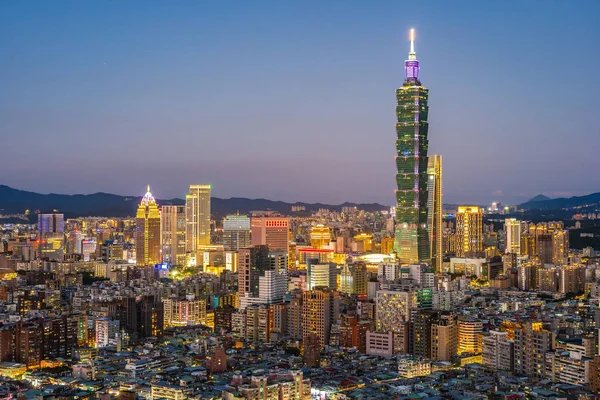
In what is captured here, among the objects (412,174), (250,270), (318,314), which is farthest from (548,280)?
(318,314)

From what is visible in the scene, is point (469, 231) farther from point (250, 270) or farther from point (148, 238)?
point (250, 270)

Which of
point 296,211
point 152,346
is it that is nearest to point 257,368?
point 152,346

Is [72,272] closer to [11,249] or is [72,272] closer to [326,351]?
[11,249]

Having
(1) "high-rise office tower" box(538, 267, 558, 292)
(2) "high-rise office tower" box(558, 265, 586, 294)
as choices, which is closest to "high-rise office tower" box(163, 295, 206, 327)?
(1) "high-rise office tower" box(538, 267, 558, 292)

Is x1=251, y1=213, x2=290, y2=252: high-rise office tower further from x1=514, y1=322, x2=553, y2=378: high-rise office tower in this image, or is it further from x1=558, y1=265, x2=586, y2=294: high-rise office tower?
x1=514, y1=322, x2=553, y2=378: high-rise office tower

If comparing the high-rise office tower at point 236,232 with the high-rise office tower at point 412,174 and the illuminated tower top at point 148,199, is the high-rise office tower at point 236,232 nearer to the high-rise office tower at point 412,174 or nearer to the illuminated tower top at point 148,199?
the illuminated tower top at point 148,199
